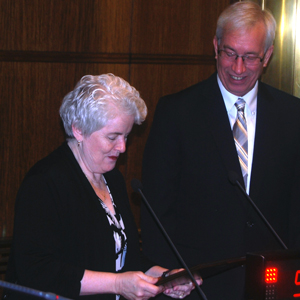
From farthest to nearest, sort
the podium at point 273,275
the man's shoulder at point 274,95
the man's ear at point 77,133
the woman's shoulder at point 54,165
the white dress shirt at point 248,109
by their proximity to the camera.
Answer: the man's shoulder at point 274,95 → the white dress shirt at point 248,109 → the man's ear at point 77,133 → the woman's shoulder at point 54,165 → the podium at point 273,275

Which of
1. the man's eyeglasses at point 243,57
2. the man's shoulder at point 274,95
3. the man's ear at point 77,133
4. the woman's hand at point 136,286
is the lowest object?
the woman's hand at point 136,286

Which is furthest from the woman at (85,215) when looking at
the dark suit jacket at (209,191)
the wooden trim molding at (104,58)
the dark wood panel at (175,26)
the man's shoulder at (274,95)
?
the dark wood panel at (175,26)

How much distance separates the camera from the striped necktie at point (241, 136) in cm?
238

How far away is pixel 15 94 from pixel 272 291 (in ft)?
7.57

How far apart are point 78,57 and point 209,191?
1.59 m

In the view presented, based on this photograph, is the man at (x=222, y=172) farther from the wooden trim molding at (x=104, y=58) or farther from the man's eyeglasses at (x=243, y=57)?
the wooden trim molding at (x=104, y=58)

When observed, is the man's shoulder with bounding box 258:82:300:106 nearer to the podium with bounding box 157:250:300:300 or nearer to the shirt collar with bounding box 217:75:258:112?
the shirt collar with bounding box 217:75:258:112

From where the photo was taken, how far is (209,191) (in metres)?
2.34

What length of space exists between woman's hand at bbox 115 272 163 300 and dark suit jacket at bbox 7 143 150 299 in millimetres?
143

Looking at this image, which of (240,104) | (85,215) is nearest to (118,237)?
(85,215)

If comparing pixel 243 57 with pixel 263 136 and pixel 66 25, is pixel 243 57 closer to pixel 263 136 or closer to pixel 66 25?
pixel 263 136

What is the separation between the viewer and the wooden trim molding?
3.30 metres

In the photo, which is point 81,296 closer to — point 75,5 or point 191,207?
point 191,207

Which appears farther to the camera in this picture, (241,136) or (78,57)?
(78,57)
